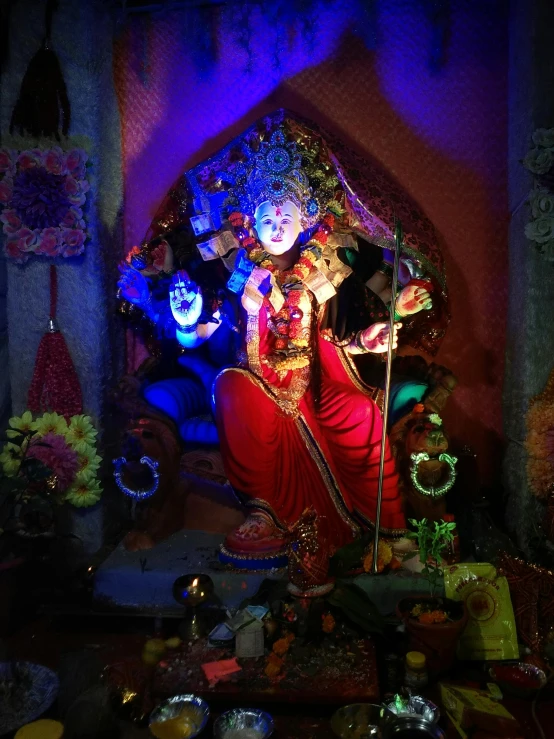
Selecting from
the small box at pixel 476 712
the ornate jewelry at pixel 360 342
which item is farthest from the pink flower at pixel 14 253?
the small box at pixel 476 712

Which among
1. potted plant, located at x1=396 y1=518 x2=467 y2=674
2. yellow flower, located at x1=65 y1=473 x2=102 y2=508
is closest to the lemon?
potted plant, located at x1=396 y1=518 x2=467 y2=674

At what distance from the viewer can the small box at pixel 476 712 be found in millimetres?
2559

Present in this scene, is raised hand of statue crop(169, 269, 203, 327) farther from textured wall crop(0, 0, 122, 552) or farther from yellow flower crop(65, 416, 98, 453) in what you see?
yellow flower crop(65, 416, 98, 453)

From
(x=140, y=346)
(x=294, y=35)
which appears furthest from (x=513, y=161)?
(x=140, y=346)

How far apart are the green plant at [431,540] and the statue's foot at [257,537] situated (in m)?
0.69

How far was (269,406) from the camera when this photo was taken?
3.79 m

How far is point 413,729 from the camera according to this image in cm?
251

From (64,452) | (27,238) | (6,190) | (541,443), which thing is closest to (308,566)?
(541,443)

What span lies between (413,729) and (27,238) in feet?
10.2

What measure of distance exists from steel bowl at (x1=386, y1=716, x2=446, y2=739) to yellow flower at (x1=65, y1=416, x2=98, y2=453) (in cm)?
223

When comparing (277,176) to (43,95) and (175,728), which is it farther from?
(175,728)

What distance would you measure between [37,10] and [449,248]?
2761 millimetres

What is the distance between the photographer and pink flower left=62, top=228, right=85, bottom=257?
3.90 metres

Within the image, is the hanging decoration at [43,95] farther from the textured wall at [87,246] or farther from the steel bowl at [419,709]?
the steel bowl at [419,709]
